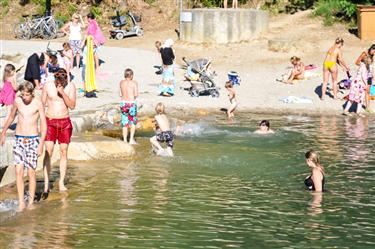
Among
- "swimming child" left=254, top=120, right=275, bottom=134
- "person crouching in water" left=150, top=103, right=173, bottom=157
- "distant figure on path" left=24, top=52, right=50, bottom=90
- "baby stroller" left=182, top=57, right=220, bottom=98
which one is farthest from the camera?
"baby stroller" left=182, top=57, right=220, bottom=98

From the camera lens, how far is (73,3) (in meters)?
40.4

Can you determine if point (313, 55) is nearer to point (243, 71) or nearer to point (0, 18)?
point (243, 71)

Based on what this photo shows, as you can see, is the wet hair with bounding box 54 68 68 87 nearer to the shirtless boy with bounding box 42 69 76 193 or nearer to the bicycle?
the shirtless boy with bounding box 42 69 76 193

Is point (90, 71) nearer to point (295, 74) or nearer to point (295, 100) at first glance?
point (295, 100)

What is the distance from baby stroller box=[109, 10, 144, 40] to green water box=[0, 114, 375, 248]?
15568mm

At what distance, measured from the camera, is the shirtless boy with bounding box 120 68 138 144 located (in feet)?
58.2

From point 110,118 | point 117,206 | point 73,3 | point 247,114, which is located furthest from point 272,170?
point 73,3

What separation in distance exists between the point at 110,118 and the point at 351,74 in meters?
8.58

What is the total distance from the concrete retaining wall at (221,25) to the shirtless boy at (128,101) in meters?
13.3

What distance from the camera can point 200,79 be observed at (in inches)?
1003

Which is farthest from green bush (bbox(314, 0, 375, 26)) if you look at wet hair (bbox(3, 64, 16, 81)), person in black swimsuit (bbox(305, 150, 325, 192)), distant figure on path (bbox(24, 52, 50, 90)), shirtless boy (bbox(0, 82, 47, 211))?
shirtless boy (bbox(0, 82, 47, 211))

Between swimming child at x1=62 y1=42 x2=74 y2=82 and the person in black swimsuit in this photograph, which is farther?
swimming child at x1=62 y1=42 x2=74 y2=82

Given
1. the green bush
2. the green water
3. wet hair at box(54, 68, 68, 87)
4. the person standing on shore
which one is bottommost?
the green water

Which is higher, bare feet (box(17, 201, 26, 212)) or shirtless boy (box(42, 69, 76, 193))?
shirtless boy (box(42, 69, 76, 193))
